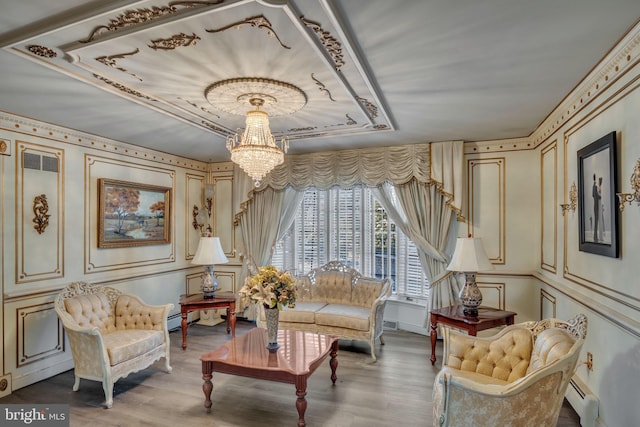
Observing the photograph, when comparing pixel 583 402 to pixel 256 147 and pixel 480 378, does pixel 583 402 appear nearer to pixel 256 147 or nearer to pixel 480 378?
pixel 480 378

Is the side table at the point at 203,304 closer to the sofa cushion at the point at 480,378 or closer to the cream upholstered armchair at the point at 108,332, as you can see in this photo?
the cream upholstered armchair at the point at 108,332

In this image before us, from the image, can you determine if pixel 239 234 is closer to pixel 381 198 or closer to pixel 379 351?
pixel 381 198

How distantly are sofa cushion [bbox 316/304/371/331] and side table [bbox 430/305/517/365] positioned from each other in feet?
2.44

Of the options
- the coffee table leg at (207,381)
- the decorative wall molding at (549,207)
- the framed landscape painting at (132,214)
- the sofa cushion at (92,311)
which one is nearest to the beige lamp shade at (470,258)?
the decorative wall molding at (549,207)

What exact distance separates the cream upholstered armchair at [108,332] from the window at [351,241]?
195 centimetres

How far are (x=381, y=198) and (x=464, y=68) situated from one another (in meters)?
2.53

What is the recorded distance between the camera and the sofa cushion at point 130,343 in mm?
2982

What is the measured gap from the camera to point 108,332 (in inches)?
134

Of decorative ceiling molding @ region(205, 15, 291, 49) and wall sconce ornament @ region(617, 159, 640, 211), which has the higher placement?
decorative ceiling molding @ region(205, 15, 291, 49)

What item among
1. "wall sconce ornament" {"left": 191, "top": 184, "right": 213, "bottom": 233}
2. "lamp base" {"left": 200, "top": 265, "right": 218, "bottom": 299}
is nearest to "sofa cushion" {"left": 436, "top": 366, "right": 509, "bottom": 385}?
"lamp base" {"left": 200, "top": 265, "right": 218, "bottom": 299}

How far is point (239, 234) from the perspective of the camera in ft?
17.7

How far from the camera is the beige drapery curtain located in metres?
4.22

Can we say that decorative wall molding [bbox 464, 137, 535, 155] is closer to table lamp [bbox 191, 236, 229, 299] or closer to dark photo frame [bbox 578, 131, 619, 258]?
dark photo frame [bbox 578, 131, 619, 258]

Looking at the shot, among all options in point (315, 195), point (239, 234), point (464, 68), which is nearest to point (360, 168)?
point (315, 195)
